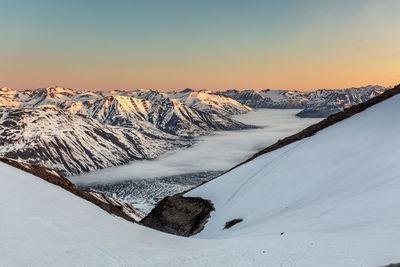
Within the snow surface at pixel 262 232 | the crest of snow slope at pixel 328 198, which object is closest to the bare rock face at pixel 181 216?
the crest of snow slope at pixel 328 198

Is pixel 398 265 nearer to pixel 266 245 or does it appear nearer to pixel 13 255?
pixel 266 245

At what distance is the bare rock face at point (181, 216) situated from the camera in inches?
1622

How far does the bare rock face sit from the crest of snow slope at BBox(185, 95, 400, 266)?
2.29 metres

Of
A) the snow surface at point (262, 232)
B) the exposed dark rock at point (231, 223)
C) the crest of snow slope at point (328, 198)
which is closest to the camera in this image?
the snow surface at point (262, 232)

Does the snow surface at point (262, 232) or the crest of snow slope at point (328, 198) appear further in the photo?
the crest of snow slope at point (328, 198)

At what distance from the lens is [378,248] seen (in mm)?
10133

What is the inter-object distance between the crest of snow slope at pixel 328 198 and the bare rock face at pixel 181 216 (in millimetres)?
2288

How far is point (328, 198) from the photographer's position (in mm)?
21703

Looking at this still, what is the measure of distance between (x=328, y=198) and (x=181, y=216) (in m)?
30.9

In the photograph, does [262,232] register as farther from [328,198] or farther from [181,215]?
[181,215]

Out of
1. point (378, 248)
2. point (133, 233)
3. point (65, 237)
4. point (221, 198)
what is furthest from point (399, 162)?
point (221, 198)

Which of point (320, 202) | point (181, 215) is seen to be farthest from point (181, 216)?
point (320, 202)

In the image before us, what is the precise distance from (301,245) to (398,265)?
17.8 feet

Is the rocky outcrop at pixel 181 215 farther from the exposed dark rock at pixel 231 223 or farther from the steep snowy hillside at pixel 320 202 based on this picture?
the exposed dark rock at pixel 231 223
